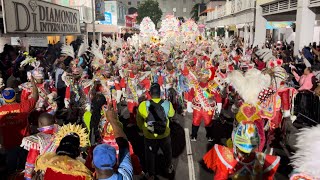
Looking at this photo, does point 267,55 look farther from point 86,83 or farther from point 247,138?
point 247,138

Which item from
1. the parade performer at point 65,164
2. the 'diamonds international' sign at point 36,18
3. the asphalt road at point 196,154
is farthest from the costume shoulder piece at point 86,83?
the parade performer at point 65,164

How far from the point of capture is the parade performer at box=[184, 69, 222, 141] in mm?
8047

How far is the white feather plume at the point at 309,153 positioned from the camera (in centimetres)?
285

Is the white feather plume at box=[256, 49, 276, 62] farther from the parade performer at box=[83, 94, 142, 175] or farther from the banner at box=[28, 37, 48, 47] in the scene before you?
the banner at box=[28, 37, 48, 47]

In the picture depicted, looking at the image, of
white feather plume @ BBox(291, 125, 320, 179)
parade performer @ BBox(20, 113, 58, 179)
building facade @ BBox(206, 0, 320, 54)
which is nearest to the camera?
white feather plume @ BBox(291, 125, 320, 179)

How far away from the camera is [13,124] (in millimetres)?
5430

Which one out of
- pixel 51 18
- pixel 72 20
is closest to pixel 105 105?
pixel 51 18

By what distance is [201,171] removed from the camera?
263 inches

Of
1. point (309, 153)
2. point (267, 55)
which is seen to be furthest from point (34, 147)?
point (267, 55)

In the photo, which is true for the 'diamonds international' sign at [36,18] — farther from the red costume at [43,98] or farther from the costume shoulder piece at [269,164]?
the costume shoulder piece at [269,164]

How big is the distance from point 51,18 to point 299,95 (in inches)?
460

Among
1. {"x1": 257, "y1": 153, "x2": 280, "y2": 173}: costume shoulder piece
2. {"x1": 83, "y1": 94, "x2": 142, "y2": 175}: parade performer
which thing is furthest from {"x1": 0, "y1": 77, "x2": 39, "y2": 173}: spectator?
{"x1": 257, "y1": 153, "x2": 280, "y2": 173}: costume shoulder piece

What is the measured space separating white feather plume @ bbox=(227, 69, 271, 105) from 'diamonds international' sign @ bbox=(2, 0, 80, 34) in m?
8.97

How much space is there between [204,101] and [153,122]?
99.0 inches
